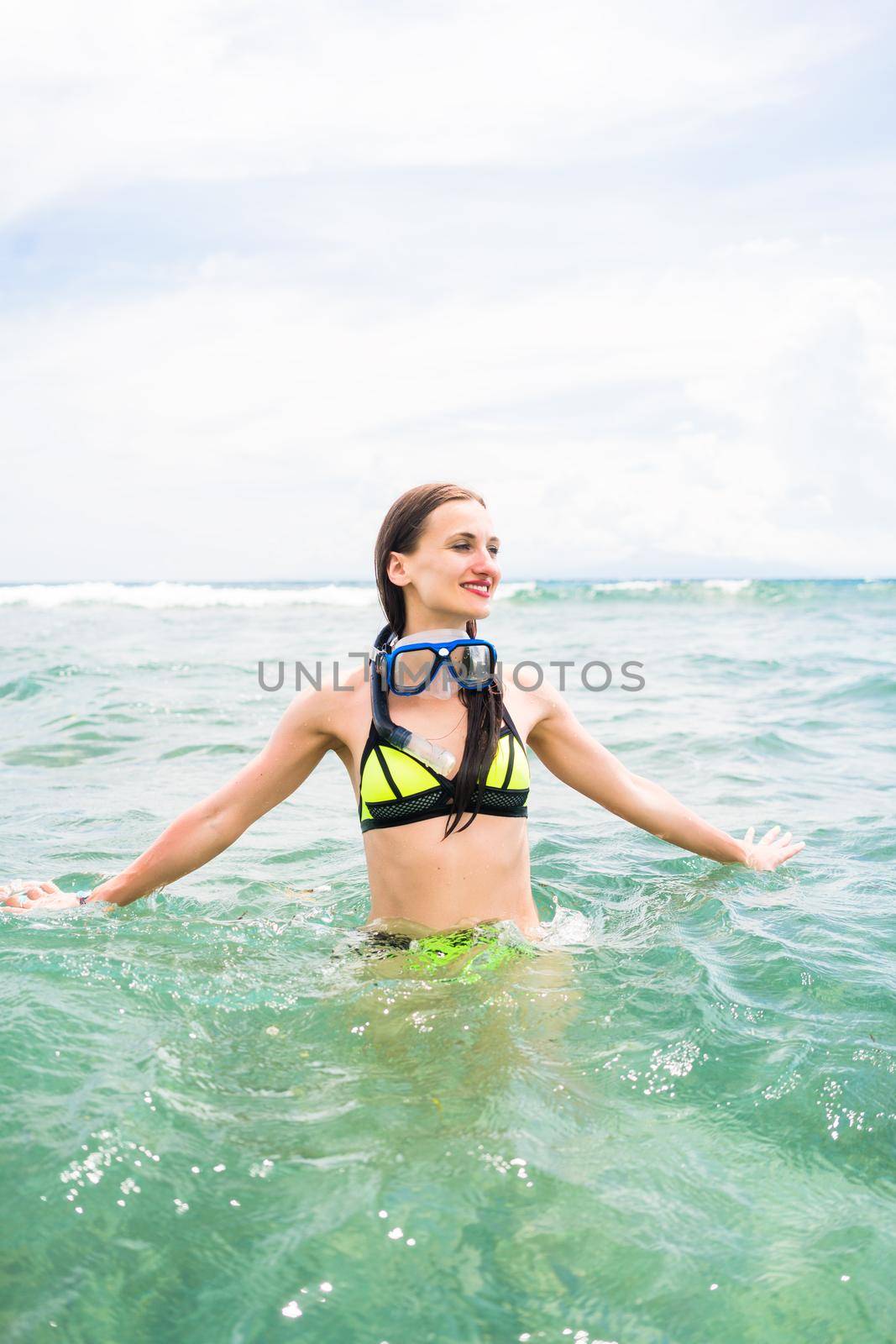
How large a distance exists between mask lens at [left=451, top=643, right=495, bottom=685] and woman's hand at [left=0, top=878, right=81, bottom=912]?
1741mm

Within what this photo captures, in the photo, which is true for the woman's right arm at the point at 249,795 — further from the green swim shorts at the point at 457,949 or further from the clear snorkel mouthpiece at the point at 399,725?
the green swim shorts at the point at 457,949

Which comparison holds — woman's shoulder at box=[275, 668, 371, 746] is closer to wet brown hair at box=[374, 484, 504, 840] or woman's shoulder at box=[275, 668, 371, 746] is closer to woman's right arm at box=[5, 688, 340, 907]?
woman's right arm at box=[5, 688, 340, 907]

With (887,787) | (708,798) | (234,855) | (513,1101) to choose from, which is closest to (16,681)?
(234,855)

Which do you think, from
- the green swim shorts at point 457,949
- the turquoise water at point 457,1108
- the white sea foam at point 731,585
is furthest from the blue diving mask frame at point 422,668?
the white sea foam at point 731,585

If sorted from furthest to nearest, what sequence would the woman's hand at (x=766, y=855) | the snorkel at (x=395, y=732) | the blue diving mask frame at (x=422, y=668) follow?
1. the woman's hand at (x=766, y=855)
2. the blue diving mask frame at (x=422, y=668)
3. the snorkel at (x=395, y=732)

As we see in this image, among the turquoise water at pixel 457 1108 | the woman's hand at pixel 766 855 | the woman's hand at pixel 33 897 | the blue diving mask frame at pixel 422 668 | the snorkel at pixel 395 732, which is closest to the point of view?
the turquoise water at pixel 457 1108

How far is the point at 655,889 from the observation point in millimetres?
4965

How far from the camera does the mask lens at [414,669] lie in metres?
3.65

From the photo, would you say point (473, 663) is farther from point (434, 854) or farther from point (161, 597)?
point (161, 597)

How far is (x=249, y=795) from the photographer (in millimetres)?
3729

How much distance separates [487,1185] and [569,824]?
4.20 meters

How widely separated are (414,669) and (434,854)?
63 centimetres

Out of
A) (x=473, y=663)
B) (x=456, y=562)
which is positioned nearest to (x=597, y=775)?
(x=473, y=663)

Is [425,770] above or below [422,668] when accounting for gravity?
below
